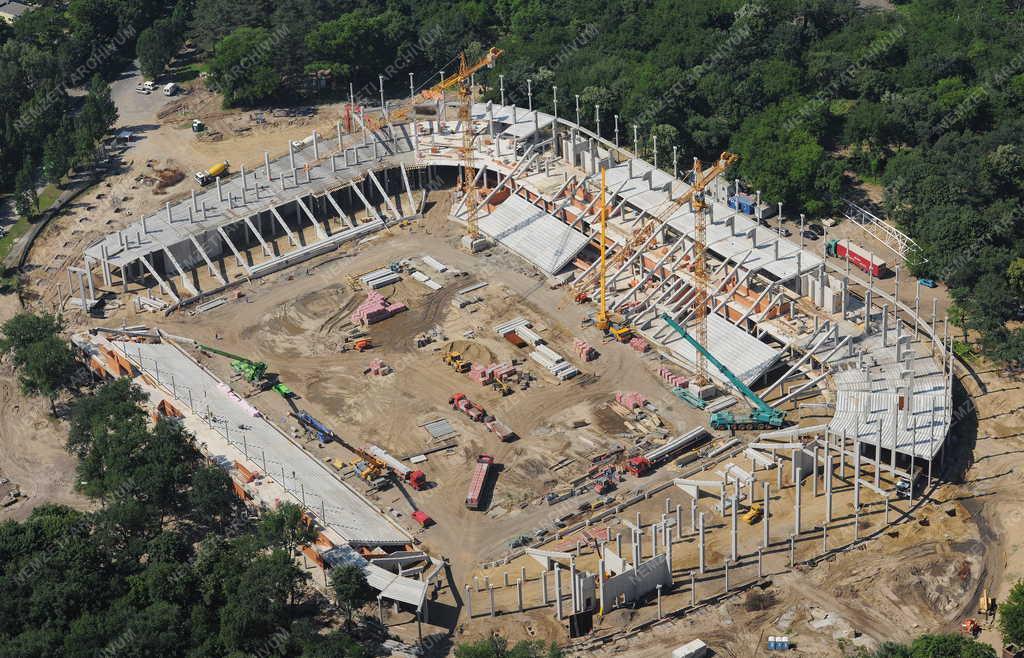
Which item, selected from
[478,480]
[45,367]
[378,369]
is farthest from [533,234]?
[45,367]

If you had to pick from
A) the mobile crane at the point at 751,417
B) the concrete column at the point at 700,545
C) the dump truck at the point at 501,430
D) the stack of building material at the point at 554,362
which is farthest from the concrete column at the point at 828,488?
the stack of building material at the point at 554,362

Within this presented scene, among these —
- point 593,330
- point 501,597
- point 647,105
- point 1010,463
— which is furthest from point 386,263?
point 1010,463

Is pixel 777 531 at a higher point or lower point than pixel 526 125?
lower

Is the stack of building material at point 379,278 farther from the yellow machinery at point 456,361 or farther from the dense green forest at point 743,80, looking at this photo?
the dense green forest at point 743,80

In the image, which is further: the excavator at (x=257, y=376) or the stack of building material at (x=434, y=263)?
A: the stack of building material at (x=434, y=263)

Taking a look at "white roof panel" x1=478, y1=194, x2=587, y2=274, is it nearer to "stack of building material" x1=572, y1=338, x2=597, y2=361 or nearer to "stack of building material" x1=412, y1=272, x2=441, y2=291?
"stack of building material" x1=412, y1=272, x2=441, y2=291

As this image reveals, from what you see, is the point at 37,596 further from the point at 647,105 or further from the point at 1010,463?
the point at 647,105
